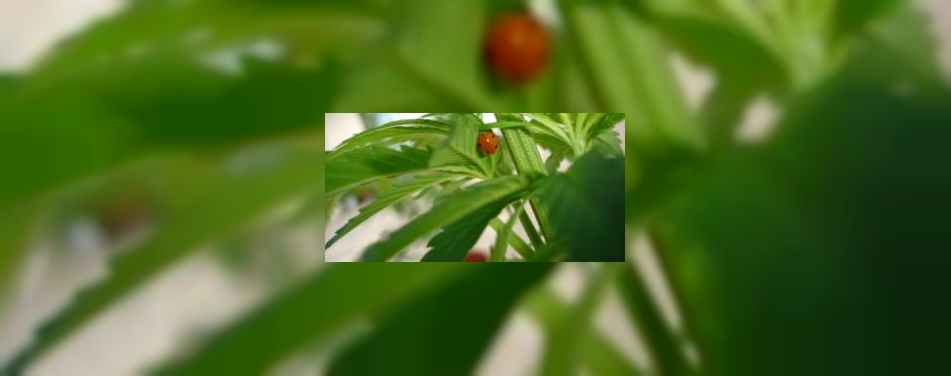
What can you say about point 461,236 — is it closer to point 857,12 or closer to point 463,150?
point 463,150

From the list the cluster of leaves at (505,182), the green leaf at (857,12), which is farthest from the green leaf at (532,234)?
the green leaf at (857,12)

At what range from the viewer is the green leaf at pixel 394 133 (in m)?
0.31

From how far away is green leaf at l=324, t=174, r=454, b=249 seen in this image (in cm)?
31

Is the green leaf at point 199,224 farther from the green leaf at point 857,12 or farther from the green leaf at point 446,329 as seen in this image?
the green leaf at point 857,12

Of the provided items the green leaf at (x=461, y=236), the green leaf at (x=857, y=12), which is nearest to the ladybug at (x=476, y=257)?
the green leaf at (x=461, y=236)

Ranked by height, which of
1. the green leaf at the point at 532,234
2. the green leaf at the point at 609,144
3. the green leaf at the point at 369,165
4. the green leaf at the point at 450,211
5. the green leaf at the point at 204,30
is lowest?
the green leaf at the point at 532,234

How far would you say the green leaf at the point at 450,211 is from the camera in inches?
11.9

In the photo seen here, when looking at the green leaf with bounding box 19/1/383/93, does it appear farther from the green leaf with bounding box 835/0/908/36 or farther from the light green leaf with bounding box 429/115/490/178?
the green leaf with bounding box 835/0/908/36

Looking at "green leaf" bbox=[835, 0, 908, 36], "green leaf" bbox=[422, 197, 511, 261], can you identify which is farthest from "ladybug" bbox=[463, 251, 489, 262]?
"green leaf" bbox=[835, 0, 908, 36]

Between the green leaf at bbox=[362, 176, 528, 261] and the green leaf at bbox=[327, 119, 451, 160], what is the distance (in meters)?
0.02

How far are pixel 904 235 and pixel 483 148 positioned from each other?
13 cm

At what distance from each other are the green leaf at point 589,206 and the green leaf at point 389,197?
4cm

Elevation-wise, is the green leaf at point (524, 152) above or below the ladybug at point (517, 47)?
below

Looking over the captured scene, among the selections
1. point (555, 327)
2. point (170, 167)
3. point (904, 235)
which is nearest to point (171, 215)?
point (170, 167)
